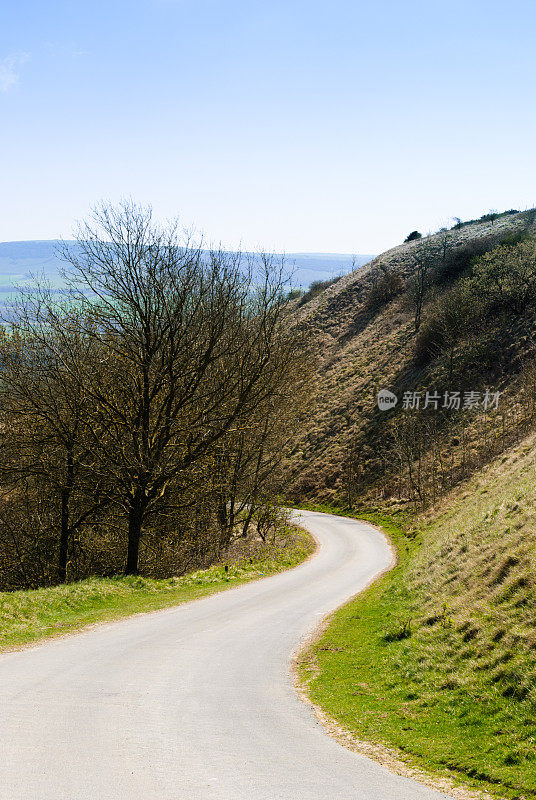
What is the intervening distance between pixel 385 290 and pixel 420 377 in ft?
94.1

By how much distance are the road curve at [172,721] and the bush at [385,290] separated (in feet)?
236

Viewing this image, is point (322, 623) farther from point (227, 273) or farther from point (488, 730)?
point (227, 273)

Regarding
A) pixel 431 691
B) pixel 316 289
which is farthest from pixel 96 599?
pixel 316 289

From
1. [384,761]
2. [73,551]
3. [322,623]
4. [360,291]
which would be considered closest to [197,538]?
[73,551]

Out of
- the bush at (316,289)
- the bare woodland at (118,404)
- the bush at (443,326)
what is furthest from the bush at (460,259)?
the bare woodland at (118,404)

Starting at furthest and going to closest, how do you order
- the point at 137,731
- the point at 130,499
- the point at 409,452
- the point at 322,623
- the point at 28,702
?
the point at 409,452
the point at 130,499
the point at 322,623
the point at 28,702
the point at 137,731

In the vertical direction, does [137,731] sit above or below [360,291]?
below

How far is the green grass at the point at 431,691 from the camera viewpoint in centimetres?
752

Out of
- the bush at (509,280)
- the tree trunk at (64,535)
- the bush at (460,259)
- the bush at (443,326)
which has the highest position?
the bush at (460,259)

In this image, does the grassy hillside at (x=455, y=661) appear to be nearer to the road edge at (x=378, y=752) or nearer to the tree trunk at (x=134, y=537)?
the road edge at (x=378, y=752)

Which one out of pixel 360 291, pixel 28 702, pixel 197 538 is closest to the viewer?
pixel 28 702

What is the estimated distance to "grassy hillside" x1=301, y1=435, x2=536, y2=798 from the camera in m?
7.84

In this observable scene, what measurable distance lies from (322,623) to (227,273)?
49.2 ft

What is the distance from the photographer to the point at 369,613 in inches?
676
